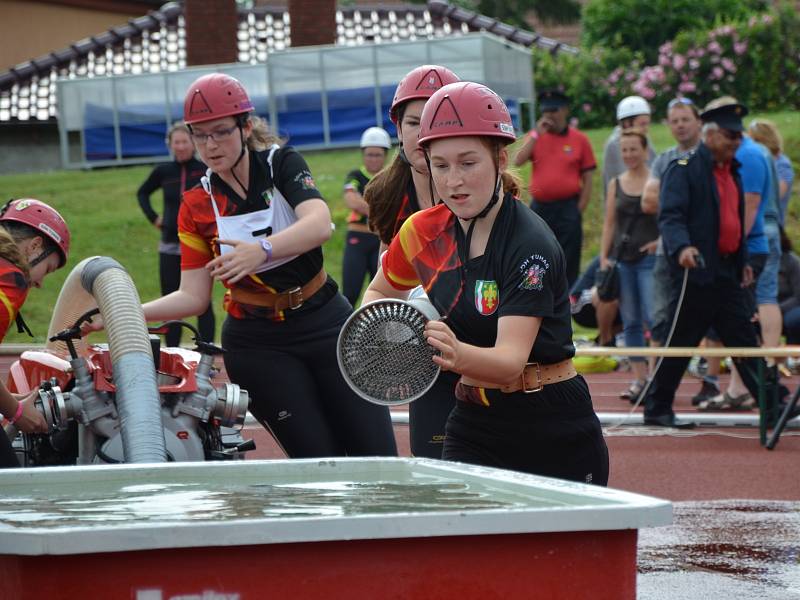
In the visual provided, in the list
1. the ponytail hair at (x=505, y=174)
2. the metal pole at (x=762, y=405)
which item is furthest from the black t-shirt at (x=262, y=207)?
the metal pole at (x=762, y=405)

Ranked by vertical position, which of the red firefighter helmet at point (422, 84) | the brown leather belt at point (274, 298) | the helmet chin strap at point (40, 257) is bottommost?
the brown leather belt at point (274, 298)

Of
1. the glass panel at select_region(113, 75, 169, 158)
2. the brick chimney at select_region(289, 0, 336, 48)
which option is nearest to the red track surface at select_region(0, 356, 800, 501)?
the glass panel at select_region(113, 75, 169, 158)

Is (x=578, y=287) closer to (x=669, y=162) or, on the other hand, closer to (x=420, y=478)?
(x=669, y=162)

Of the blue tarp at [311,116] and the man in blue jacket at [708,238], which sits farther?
the blue tarp at [311,116]

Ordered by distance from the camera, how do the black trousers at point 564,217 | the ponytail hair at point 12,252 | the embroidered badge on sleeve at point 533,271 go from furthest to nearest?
the black trousers at point 564,217
the ponytail hair at point 12,252
the embroidered badge on sleeve at point 533,271

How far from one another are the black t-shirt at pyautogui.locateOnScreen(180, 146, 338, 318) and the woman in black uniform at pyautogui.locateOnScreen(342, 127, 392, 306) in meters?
8.08

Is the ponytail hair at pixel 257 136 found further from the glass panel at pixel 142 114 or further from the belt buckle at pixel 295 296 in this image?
the glass panel at pixel 142 114

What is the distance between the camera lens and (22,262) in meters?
5.80

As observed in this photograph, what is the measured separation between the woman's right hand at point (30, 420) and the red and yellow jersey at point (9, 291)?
405 millimetres

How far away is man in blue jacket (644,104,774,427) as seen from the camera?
33.4ft

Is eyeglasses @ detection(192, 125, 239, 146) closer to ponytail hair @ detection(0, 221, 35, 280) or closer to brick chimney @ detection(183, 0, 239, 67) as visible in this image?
ponytail hair @ detection(0, 221, 35, 280)

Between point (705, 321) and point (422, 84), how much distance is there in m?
5.32

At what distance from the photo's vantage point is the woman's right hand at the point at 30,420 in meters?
5.95

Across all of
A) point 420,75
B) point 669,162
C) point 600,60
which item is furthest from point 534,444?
point 600,60
